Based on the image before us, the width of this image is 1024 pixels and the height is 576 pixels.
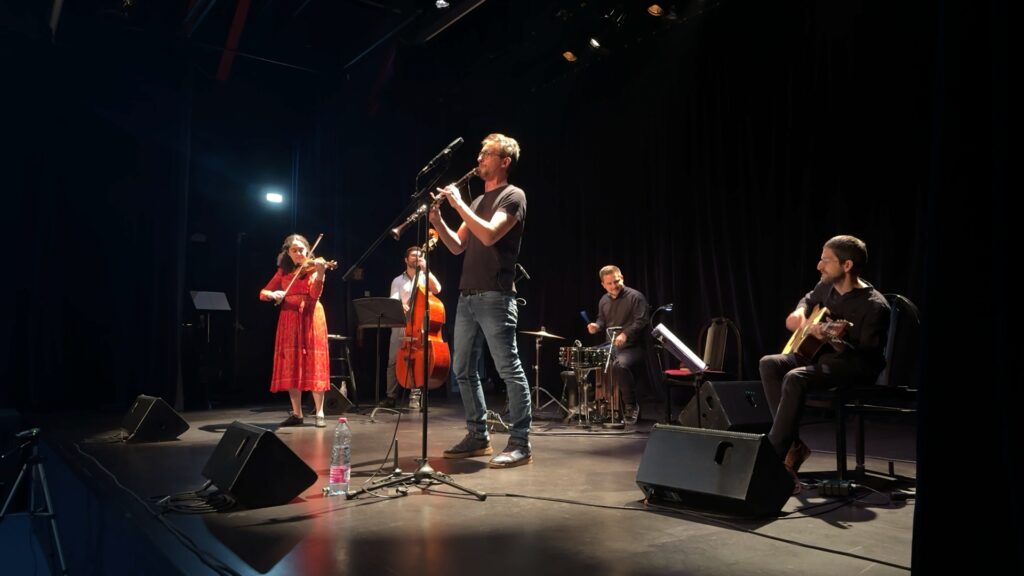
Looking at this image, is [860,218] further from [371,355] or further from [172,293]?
[172,293]

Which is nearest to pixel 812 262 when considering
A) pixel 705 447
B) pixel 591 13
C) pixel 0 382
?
pixel 591 13

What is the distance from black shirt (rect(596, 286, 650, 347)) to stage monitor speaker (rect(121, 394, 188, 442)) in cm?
378

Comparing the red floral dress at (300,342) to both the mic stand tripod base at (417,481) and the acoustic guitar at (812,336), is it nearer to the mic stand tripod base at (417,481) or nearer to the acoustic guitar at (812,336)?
the mic stand tripod base at (417,481)

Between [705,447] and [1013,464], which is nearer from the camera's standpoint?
[1013,464]

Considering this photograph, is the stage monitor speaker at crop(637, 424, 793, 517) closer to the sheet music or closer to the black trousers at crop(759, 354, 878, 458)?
the black trousers at crop(759, 354, 878, 458)

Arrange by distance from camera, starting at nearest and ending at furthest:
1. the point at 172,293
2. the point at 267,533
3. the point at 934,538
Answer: the point at 934,538 < the point at 267,533 < the point at 172,293

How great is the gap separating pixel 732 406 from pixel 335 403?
4.15 meters

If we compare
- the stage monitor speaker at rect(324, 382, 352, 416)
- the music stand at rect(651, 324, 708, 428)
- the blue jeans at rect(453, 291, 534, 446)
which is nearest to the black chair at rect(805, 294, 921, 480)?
the music stand at rect(651, 324, 708, 428)

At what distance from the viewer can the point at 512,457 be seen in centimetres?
358

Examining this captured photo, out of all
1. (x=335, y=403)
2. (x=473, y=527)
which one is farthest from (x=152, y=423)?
(x=473, y=527)

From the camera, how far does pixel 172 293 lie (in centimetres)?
742

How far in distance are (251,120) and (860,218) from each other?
703 centimetres

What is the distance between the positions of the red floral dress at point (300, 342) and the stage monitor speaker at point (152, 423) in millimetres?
765

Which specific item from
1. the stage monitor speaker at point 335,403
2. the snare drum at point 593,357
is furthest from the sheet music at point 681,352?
the stage monitor speaker at point 335,403
